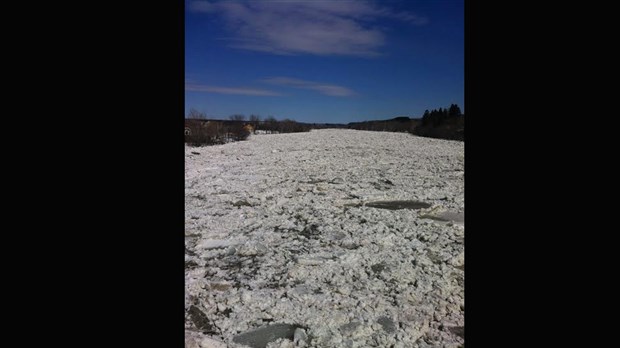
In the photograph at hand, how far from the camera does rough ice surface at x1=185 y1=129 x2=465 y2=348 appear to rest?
7.18 feet

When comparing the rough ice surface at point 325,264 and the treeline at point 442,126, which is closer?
the rough ice surface at point 325,264

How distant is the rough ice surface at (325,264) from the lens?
2189 mm

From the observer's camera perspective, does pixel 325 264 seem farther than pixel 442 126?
No

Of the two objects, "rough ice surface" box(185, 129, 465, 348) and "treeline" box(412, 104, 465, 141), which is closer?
"rough ice surface" box(185, 129, 465, 348)

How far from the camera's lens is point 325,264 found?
301 cm
